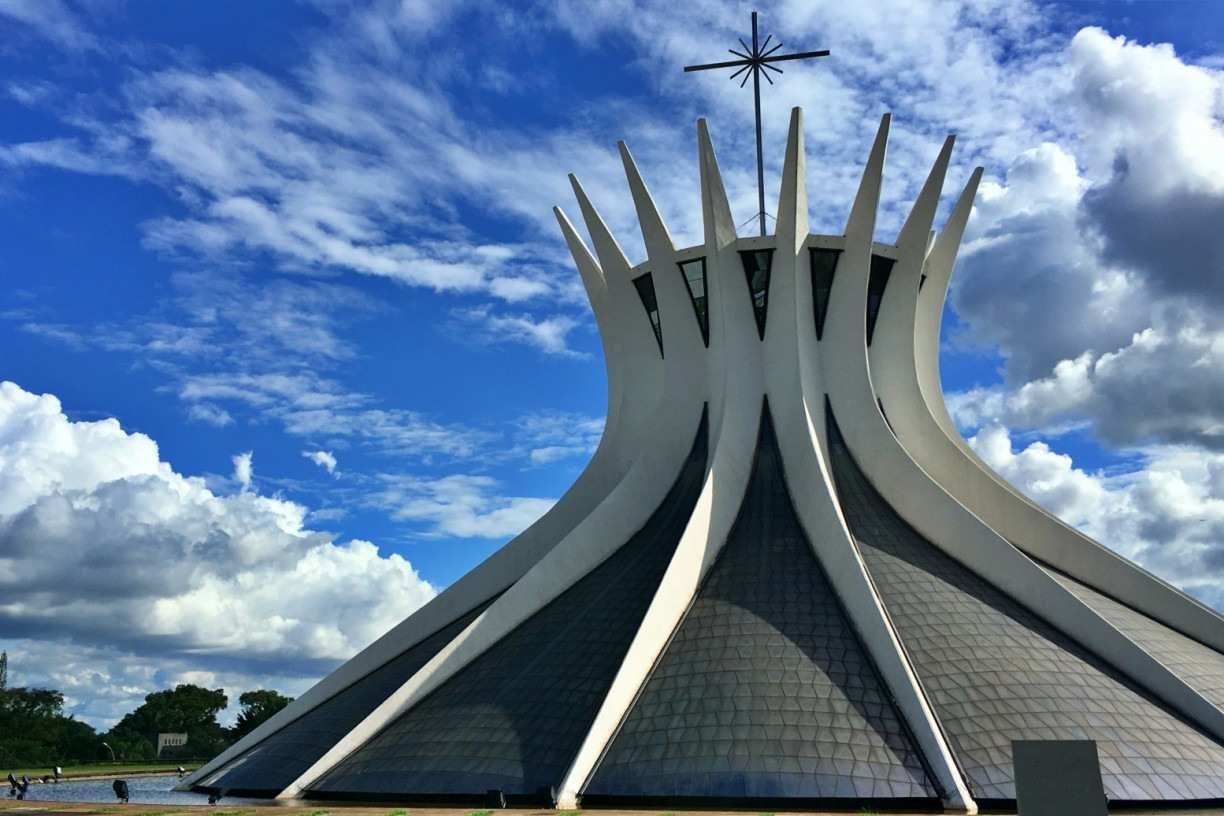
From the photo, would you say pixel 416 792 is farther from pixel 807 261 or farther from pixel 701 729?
pixel 807 261

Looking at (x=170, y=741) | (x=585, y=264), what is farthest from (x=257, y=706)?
(x=585, y=264)

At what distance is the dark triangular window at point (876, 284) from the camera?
85.0 ft

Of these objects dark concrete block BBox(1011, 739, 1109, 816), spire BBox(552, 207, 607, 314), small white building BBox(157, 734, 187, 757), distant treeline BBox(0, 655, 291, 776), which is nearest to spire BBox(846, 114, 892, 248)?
spire BBox(552, 207, 607, 314)

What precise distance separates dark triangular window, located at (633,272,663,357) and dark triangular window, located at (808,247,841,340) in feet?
14.5

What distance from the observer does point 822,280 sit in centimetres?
2575

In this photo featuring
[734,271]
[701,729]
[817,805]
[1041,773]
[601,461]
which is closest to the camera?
[1041,773]

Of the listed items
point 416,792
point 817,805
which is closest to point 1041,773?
point 817,805

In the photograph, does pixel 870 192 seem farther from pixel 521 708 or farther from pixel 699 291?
pixel 521 708

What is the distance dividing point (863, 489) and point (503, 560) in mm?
9782

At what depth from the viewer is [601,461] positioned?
89.6 feet

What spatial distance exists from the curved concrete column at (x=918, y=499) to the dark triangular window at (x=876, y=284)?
83 cm

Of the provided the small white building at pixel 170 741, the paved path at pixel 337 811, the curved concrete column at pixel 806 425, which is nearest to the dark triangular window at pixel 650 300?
the curved concrete column at pixel 806 425

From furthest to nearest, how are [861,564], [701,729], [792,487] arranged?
[792,487] → [861,564] → [701,729]

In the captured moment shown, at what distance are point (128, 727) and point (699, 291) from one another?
5971 cm
